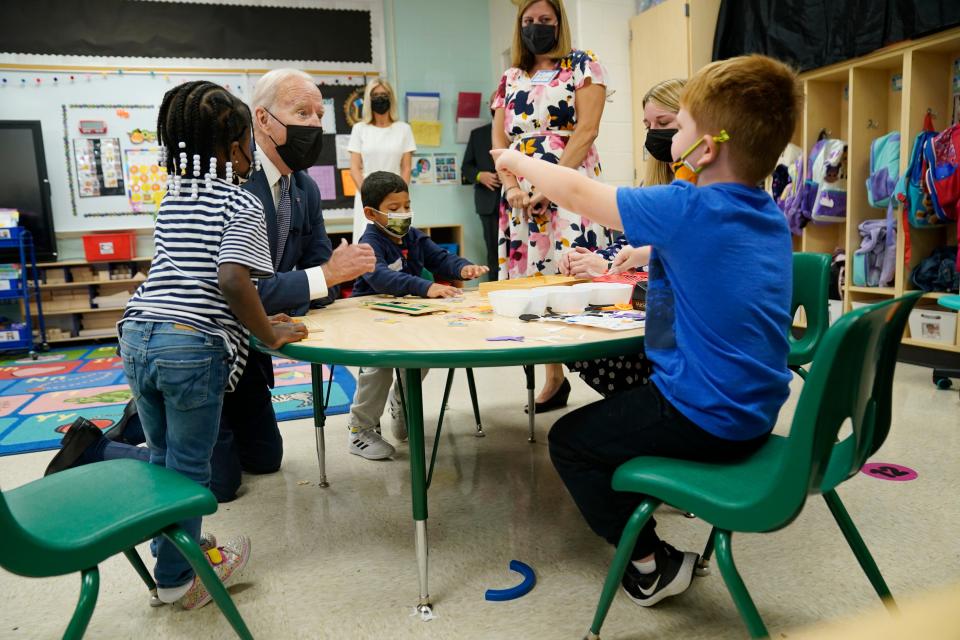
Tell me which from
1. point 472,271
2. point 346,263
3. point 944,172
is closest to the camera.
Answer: point 346,263

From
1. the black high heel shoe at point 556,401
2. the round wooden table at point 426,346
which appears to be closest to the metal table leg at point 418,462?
the round wooden table at point 426,346

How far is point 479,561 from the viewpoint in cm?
159

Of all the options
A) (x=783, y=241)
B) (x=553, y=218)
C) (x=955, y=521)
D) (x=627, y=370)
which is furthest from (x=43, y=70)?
(x=955, y=521)

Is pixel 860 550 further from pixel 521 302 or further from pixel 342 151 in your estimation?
pixel 342 151

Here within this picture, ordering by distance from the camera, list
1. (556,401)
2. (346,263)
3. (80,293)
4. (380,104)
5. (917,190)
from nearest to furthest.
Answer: (346,263) < (556,401) < (917,190) < (380,104) < (80,293)

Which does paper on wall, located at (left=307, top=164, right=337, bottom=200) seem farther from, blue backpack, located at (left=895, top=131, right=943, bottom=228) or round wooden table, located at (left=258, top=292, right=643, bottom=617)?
round wooden table, located at (left=258, top=292, right=643, bottom=617)

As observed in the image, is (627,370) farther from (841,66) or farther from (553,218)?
(841,66)

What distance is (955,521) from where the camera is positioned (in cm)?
168

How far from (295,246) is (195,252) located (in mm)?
713

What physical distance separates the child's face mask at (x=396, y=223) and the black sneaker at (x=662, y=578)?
4.34ft

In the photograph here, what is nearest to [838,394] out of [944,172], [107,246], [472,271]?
[472,271]

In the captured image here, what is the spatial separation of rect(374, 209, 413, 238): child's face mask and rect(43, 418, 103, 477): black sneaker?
106cm

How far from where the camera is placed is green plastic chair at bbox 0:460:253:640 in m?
0.89

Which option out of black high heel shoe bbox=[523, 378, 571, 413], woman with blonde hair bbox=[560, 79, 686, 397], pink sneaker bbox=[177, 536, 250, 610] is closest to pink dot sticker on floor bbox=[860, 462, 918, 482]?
woman with blonde hair bbox=[560, 79, 686, 397]
